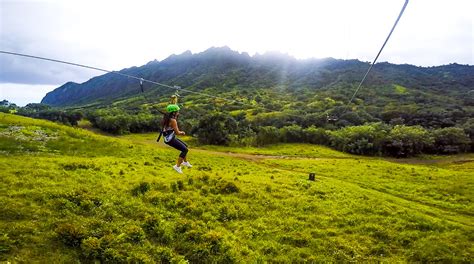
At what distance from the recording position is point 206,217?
728 inches

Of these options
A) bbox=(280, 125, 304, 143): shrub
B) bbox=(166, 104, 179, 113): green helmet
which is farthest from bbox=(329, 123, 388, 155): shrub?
bbox=(166, 104, 179, 113): green helmet

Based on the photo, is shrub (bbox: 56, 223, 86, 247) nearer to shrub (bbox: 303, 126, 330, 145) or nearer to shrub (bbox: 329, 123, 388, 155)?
shrub (bbox: 329, 123, 388, 155)

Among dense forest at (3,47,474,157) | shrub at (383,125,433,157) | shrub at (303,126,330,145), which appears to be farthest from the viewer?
shrub at (303,126,330,145)

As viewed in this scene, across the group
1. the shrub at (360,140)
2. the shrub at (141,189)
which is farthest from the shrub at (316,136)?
the shrub at (141,189)

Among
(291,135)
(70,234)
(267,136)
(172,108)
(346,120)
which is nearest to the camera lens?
(70,234)

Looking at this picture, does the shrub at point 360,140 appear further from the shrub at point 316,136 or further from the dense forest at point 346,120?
the shrub at point 316,136

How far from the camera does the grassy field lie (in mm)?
14117

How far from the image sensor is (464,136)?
64750mm

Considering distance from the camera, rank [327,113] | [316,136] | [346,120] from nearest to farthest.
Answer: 1. [316,136]
2. [327,113]
3. [346,120]

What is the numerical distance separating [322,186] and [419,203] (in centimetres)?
729

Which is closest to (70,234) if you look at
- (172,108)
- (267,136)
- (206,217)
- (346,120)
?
(172,108)

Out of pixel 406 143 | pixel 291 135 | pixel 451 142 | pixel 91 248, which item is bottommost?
pixel 91 248

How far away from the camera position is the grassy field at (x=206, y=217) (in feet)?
46.3

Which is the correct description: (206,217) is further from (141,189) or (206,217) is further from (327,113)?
(327,113)
